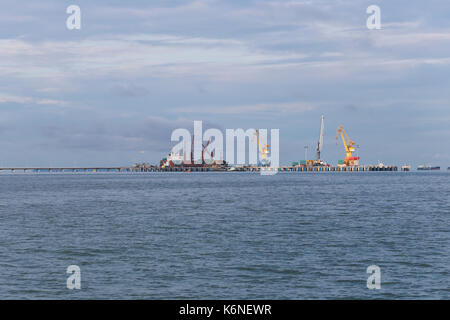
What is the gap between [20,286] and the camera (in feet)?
81.7

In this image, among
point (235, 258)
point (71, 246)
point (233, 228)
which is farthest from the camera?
point (233, 228)

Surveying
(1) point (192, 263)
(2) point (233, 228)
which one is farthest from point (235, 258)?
(2) point (233, 228)

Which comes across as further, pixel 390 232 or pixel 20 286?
pixel 390 232

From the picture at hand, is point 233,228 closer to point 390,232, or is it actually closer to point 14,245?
point 390,232

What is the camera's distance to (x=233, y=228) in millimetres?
47281
